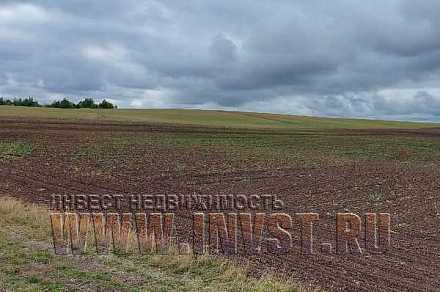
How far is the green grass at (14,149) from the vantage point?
30.1 meters

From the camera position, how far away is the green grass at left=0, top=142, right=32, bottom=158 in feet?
98.6

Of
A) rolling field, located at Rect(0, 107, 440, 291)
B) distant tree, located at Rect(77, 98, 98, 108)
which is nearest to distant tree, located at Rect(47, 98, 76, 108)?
distant tree, located at Rect(77, 98, 98, 108)

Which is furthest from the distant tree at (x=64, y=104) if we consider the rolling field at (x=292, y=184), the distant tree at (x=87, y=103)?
the rolling field at (x=292, y=184)

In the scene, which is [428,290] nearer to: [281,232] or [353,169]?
[281,232]

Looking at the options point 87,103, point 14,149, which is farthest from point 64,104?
point 14,149

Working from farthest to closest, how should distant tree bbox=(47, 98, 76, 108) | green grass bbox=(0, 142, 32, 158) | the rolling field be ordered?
distant tree bbox=(47, 98, 76, 108) < green grass bbox=(0, 142, 32, 158) < the rolling field

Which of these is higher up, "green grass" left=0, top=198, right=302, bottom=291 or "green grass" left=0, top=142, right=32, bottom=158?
"green grass" left=0, top=142, right=32, bottom=158

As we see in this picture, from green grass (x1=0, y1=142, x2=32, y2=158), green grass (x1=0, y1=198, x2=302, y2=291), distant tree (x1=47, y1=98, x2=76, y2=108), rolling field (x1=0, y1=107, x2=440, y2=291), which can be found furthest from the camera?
distant tree (x1=47, y1=98, x2=76, y2=108)

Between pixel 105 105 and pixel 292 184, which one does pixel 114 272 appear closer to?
pixel 292 184

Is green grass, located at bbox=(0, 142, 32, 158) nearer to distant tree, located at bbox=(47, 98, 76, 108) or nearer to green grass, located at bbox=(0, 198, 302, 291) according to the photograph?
green grass, located at bbox=(0, 198, 302, 291)

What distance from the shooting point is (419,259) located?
10.5 m

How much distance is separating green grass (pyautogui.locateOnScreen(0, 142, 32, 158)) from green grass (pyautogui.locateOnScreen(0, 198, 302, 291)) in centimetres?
2174

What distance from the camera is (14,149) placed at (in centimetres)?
3216

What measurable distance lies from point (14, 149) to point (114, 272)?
87.8ft
